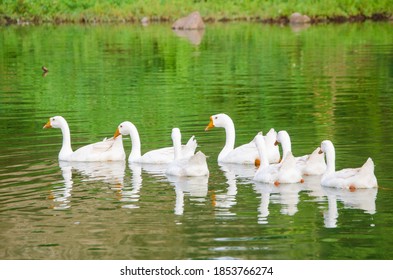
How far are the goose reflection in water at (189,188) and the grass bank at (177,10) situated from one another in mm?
56642

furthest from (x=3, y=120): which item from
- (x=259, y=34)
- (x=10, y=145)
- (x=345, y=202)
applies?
(x=259, y=34)

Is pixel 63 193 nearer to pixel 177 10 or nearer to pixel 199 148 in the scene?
pixel 199 148

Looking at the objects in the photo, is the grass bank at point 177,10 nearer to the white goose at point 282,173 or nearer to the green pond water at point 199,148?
the green pond water at point 199,148

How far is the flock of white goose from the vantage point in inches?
613

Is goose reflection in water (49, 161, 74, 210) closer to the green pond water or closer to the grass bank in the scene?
the green pond water

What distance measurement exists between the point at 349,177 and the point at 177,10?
6032cm

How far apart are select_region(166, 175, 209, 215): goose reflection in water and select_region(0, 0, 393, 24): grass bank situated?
5664 cm

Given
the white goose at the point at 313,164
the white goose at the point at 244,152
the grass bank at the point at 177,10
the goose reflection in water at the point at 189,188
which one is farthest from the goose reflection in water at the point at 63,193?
the grass bank at the point at 177,10

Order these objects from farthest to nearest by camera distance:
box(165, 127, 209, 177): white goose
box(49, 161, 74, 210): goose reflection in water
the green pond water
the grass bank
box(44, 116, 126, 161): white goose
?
the grass bank, box(44, 116, 126, 161): white goose, box(165, 127, 209, 177): white goose, box(49, 161, 74, 210): goose reflection in water, the green pond water

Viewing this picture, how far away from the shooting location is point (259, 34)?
194 feet

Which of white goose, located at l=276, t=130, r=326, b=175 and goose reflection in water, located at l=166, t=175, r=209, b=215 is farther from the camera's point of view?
white goose, located at l=276, t=130, r=326, b=175

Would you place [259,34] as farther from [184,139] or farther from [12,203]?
[12,203]

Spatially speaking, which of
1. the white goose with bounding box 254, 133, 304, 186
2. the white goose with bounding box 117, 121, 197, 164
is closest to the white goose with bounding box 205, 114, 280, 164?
the white goose with bounding box 117, 121, 197, 164

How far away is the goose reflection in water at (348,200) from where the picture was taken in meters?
14.0
